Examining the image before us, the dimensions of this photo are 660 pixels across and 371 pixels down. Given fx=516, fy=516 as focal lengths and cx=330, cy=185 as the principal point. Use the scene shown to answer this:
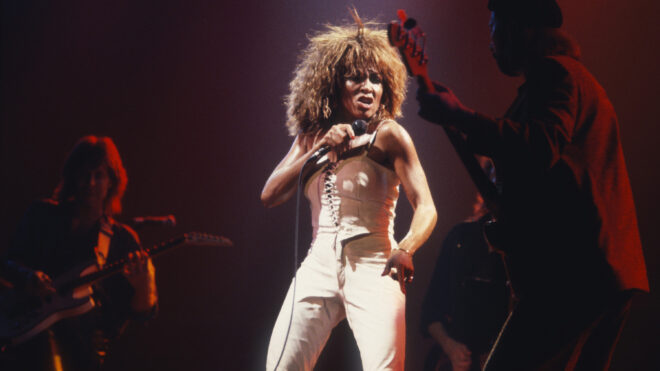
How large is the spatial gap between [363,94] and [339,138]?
474mm

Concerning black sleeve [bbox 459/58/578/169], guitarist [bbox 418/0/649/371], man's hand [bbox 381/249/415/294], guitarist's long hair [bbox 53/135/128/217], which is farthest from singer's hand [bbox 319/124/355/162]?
guitarist's long hair [bbox 53/135/128/217]

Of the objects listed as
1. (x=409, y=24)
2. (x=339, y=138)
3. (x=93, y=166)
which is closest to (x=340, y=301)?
(x=339, y=138)

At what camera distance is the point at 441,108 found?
4.77ft

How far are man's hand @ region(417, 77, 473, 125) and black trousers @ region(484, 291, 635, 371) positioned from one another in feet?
1.94

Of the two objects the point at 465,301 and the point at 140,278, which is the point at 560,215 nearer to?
the point at 465,301

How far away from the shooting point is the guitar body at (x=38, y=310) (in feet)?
10.5

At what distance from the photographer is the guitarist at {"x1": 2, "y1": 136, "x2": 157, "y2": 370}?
10.4ft

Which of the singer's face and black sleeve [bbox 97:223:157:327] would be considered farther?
black sleeve [bbox 97:223:157:327]

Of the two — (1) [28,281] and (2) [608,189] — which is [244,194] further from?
(2) [608,189]

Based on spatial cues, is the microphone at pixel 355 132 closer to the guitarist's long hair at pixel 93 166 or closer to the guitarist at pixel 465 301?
the guitarist at pixel 465 301

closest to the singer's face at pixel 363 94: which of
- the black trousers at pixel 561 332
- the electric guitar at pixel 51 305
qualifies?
the black trousers at pixel 561 332

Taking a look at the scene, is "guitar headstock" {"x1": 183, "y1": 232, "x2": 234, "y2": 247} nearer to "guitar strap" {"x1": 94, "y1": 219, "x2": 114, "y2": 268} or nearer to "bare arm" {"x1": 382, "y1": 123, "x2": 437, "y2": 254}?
"guitar strap" {"x1": 94, "y1": 219, "x2": 114, "y2": 268}

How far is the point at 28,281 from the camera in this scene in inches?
131

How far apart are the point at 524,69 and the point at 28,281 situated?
3203 mm
